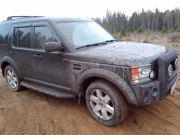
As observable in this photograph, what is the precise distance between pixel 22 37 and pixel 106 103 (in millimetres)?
2716

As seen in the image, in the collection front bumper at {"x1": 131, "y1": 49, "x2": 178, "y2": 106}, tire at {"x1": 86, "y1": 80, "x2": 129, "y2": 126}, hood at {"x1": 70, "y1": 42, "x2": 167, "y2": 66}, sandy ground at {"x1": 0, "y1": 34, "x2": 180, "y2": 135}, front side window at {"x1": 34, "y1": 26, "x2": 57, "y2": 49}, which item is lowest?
sandy ground at {"x1": 0, "y1": 34, "x2": 180, "y2": 135}

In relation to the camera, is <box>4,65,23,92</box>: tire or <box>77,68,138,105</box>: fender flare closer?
<box>77,68,138,105</box>: fender flare

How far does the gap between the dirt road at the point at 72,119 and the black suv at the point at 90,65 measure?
0.93ft

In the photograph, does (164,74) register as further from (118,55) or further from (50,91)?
(50,91)

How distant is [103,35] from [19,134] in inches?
102

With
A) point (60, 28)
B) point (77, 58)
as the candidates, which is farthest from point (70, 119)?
point (60, 28)

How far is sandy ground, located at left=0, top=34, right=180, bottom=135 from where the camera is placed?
11.3 ft

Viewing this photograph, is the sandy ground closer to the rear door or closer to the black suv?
the black suv

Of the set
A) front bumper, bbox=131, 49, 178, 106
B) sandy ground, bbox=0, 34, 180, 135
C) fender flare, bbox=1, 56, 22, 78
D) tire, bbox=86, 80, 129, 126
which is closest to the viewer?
front bumper, bbox=131, 49, 178, 106

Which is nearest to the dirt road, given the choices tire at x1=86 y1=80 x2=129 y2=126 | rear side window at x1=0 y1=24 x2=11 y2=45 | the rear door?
tire at x1=86 y1=80 x2=129 y2=126

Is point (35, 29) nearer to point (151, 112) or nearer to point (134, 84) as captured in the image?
point (134, 84)

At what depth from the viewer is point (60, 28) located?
4.11m

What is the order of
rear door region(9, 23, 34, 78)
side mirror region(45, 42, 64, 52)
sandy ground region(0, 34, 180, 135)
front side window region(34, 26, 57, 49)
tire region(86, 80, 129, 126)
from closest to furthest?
1. tire region(86, 80, 129, 126)
2. sandy ground region(0, 34, 180, 135)
3. side mirror region(45, 42, 64, 52)
4. front side window region(34, 26, 57, 49)
5. rear door region(9, 23, 34, 78)

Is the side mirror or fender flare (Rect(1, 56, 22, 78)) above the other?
the side mirror
